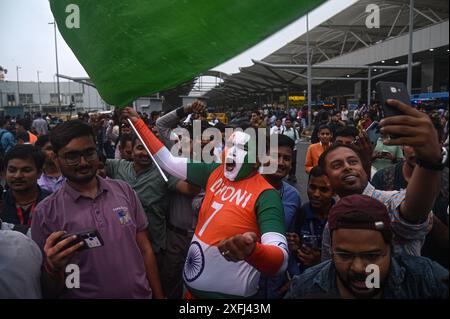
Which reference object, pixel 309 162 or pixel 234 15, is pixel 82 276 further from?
pixel 309 162

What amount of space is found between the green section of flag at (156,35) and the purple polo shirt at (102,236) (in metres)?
0.49

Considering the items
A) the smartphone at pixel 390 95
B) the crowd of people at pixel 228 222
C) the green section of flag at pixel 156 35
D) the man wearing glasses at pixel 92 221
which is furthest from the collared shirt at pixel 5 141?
the smartphone at pixel 390 95

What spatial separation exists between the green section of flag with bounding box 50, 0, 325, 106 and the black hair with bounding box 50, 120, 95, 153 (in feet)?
0.81

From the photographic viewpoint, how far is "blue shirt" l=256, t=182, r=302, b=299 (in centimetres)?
211

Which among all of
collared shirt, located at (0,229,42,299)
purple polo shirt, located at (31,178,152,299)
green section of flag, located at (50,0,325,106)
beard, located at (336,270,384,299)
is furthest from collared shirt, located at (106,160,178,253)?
beard, located at (336,270,384,299)

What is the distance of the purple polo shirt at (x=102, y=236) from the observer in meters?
1.78

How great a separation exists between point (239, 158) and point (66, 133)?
83 centimetres

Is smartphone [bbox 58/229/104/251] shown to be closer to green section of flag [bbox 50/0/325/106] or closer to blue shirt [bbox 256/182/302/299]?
green section of flag [bbox 50/0/325/106]

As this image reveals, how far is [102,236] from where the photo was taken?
1.80 metres

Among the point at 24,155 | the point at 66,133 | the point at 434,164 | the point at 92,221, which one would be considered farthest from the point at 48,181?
the point at 434,164

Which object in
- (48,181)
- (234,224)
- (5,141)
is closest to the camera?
(234,224)

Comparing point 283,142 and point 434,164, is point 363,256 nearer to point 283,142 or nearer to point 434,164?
point 434,164

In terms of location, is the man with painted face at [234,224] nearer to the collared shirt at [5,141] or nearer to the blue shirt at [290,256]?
the blue shirt at [290,256]

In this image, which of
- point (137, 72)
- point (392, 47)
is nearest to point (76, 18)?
point (137, 72)
